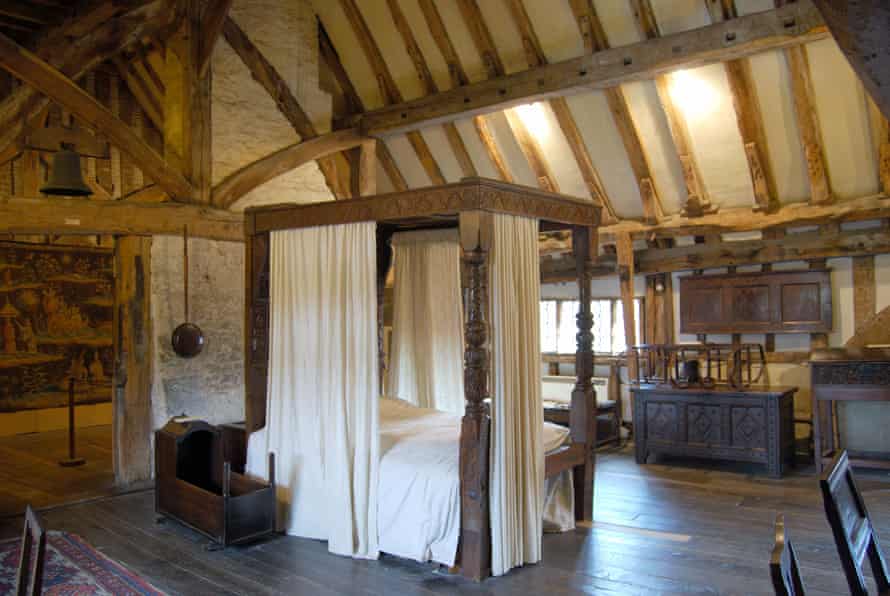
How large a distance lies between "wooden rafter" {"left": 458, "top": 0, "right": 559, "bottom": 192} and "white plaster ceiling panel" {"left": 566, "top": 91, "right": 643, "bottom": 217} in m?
0.58

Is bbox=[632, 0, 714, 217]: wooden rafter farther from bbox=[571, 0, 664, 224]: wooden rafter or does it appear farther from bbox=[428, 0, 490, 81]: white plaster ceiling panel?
bbox=[428, 0, 490, 81]: white plaster ceiling panel

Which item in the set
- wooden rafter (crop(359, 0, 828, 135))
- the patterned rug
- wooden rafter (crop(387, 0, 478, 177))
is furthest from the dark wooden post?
wooden rafter (crop(387, 0, 478, 177))

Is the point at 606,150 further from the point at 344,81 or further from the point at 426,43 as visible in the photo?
the point at 344,81

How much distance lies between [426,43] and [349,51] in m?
1.19

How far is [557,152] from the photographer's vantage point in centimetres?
835

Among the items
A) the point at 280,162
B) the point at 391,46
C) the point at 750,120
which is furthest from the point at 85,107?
Answer: the point at 750,120

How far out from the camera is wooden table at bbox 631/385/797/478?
6938 millimetres

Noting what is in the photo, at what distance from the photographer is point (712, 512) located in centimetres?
577

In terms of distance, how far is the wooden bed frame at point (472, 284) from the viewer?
4.41m

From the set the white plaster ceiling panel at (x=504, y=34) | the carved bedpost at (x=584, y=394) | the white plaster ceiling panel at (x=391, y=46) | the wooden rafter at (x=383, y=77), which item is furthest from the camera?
the wooden rafter at (x=383, y=77)

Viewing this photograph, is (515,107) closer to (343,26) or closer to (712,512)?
(343,26)

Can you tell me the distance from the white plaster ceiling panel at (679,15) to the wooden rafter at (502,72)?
146 cm

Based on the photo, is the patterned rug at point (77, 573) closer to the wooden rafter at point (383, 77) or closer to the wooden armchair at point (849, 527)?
the wooden armchair at point (849, 527)

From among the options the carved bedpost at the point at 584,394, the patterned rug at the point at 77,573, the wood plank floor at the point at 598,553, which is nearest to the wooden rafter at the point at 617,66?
the carved bedpost at the point at 584,394
